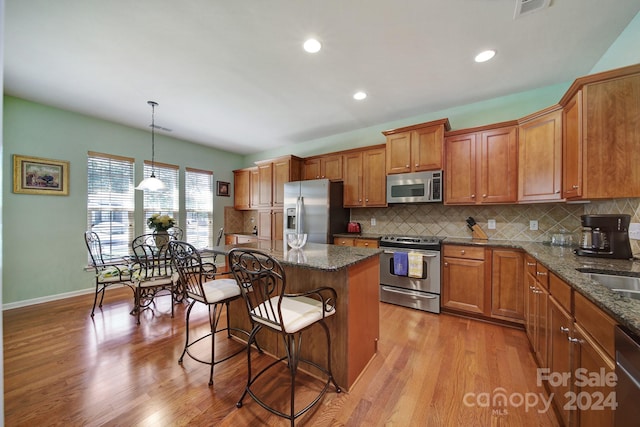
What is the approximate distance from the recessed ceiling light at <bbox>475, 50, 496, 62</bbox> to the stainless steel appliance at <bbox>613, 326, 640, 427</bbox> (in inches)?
93.2

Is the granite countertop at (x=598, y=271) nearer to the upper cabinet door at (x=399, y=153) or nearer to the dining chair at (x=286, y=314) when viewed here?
the dining chair at (x=286, y=314)

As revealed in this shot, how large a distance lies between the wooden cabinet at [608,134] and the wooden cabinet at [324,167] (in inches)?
112

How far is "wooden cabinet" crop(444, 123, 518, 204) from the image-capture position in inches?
114

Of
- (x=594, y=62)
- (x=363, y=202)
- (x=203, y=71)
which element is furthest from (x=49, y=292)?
(x=594, y=62)

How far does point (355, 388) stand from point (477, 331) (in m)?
1.61

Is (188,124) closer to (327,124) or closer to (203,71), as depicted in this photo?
(203,71)

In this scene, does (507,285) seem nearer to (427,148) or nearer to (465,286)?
(465,286)

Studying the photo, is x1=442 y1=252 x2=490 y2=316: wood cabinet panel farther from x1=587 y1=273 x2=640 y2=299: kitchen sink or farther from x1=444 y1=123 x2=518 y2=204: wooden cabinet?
x1=587 y1=273 x2=640 y2=299: kitchen sink

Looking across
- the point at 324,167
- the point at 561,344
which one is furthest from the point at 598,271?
the point at 324,167

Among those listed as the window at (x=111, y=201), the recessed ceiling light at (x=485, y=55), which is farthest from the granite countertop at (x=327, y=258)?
the window at (x=111, y=201)

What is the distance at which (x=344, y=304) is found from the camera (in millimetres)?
1767

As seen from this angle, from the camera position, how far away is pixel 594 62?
2430mm

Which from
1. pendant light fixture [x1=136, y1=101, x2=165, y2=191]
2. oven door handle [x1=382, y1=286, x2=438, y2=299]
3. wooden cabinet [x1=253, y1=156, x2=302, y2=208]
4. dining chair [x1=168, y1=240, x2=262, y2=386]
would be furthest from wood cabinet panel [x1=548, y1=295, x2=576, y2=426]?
pendant light fixture [x1=136, y1=101, x2=165, y2=191]

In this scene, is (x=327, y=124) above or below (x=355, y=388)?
above
